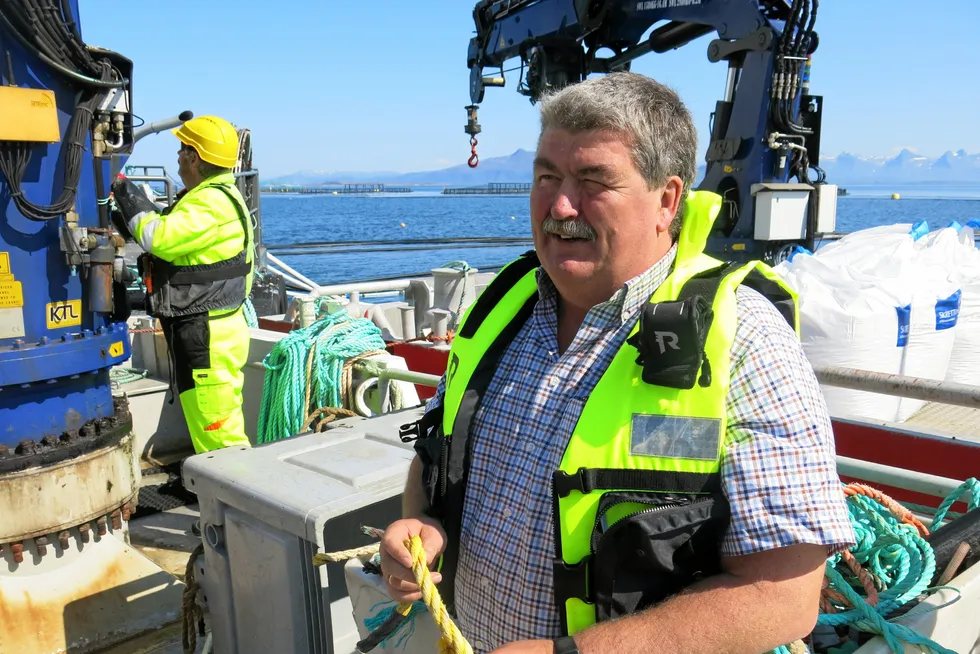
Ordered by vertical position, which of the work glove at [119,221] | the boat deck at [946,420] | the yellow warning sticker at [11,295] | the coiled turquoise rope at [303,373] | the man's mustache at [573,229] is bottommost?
the boat deck at [946,420]

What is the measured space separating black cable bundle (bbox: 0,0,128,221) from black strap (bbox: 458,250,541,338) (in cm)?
196

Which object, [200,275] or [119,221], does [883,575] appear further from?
[119,221]

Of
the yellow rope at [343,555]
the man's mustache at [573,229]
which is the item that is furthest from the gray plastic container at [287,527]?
the man's mustache at [573,229]

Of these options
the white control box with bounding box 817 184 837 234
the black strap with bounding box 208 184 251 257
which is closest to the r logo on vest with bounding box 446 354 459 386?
the black strap with bounding box 208 184 251 257

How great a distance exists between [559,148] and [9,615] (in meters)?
2.87

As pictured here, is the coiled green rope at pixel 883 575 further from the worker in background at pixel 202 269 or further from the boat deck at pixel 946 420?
the worker in background at pixel 202 269

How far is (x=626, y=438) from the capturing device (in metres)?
1.32

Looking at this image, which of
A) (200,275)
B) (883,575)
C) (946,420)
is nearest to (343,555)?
(883,575)

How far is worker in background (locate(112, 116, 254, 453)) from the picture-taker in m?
3.92

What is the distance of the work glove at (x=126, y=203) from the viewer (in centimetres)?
398

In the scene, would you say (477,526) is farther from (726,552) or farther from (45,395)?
(45,395)

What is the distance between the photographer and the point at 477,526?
157cm

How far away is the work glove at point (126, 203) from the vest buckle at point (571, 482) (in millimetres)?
3316

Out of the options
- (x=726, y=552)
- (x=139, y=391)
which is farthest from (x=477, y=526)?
(x=139, y=391)
